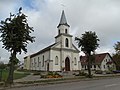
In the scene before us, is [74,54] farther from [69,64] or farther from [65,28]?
[65,28]

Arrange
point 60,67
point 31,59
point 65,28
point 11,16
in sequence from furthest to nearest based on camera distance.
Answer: point 31,59, point 65,28, point 60,67, point 11,16

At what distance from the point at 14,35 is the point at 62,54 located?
3366 centimetres

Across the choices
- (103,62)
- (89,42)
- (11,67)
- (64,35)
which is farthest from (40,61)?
(11,67)

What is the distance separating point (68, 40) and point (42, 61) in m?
10.4

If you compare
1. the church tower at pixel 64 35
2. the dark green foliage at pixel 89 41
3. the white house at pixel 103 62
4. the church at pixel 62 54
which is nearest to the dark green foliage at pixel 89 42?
the dark green foliage at pixel 89 41

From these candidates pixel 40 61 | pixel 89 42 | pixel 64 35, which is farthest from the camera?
pixel 40 61

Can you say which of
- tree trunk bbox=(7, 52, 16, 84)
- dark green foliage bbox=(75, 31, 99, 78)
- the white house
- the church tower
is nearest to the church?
the church tower

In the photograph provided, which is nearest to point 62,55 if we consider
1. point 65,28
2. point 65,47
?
point 65,47

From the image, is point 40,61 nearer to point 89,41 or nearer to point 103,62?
point 103,62

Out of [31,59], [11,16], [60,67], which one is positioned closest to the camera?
[11,16]

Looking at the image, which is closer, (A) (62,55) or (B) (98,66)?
(A) (62,55)

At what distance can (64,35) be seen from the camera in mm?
55312

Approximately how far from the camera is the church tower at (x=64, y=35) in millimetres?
54875

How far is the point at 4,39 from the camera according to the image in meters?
21.1
